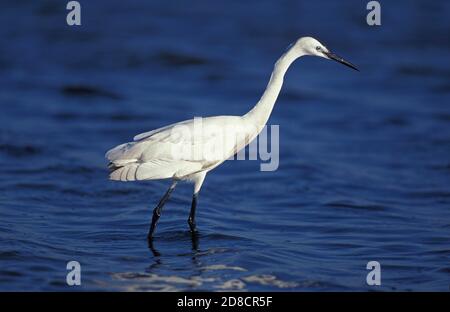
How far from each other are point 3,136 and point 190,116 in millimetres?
3424

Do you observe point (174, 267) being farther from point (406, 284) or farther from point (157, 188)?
point (157, 188)

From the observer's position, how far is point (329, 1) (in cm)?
2311

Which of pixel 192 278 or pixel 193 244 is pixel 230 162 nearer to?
pixel 193 244

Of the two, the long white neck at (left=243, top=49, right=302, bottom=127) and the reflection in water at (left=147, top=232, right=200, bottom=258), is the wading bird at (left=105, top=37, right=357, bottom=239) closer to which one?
the long white neck at (left=243, top=49, right=302, bottom=127)

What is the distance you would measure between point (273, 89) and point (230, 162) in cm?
429

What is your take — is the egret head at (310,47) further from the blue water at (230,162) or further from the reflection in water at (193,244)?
the reflection in water at (193,244)

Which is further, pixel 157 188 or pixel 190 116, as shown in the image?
pixel 190 116

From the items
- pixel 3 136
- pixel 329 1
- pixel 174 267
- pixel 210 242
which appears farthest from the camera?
pixel 329 1

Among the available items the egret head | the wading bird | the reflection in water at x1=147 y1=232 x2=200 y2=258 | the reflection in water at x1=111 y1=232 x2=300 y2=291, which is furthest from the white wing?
the egret head

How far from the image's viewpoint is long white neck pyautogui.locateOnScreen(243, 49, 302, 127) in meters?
8.25

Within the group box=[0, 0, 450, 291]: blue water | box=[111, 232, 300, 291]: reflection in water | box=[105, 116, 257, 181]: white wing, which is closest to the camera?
box=[111, 232, 300, 291]: reflection in water

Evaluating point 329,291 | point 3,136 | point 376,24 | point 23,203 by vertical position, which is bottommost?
point 329,291
